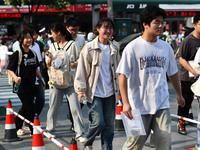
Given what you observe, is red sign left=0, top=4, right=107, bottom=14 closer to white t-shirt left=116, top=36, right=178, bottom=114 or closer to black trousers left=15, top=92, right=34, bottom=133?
black trousers left=15, top=92, right=34, bottom=133

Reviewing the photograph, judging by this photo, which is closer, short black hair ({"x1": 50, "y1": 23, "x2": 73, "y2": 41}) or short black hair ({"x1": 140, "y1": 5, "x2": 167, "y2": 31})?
short black hair ({"x1": 140, "y1": 5, "x2": 167, "y2": 31})

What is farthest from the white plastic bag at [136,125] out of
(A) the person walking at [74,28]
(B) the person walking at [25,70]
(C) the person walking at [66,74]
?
(B) the person walking at [25,70]

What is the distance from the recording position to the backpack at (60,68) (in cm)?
631

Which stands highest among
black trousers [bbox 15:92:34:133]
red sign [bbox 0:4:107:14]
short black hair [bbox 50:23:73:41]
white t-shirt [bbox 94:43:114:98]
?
short black hair [bbox 50:23:73:41]

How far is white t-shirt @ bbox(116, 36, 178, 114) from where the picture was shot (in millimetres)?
3943

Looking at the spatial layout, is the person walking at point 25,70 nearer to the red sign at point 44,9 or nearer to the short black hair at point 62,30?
the short black hair at point 62,30

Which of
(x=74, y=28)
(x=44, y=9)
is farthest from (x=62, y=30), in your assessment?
(x=44, y=9)

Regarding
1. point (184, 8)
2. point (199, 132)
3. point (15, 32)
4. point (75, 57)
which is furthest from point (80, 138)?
point (184, 8)

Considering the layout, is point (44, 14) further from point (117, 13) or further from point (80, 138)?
point (80, 138)

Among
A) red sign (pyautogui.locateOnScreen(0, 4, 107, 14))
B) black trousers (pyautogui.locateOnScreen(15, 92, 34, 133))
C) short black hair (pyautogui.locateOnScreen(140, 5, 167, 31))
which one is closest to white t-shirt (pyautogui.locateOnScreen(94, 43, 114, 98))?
short black hair (pyautogui.locateOnScreen(140, 5, 167, 31))

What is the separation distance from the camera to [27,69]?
6531mm

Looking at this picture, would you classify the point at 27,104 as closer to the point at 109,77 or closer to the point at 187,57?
the point at 109,77

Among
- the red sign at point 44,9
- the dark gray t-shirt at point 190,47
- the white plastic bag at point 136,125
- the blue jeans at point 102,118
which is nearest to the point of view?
the white plastic bag at point 136,125

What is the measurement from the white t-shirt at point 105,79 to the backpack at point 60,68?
1.27 m
